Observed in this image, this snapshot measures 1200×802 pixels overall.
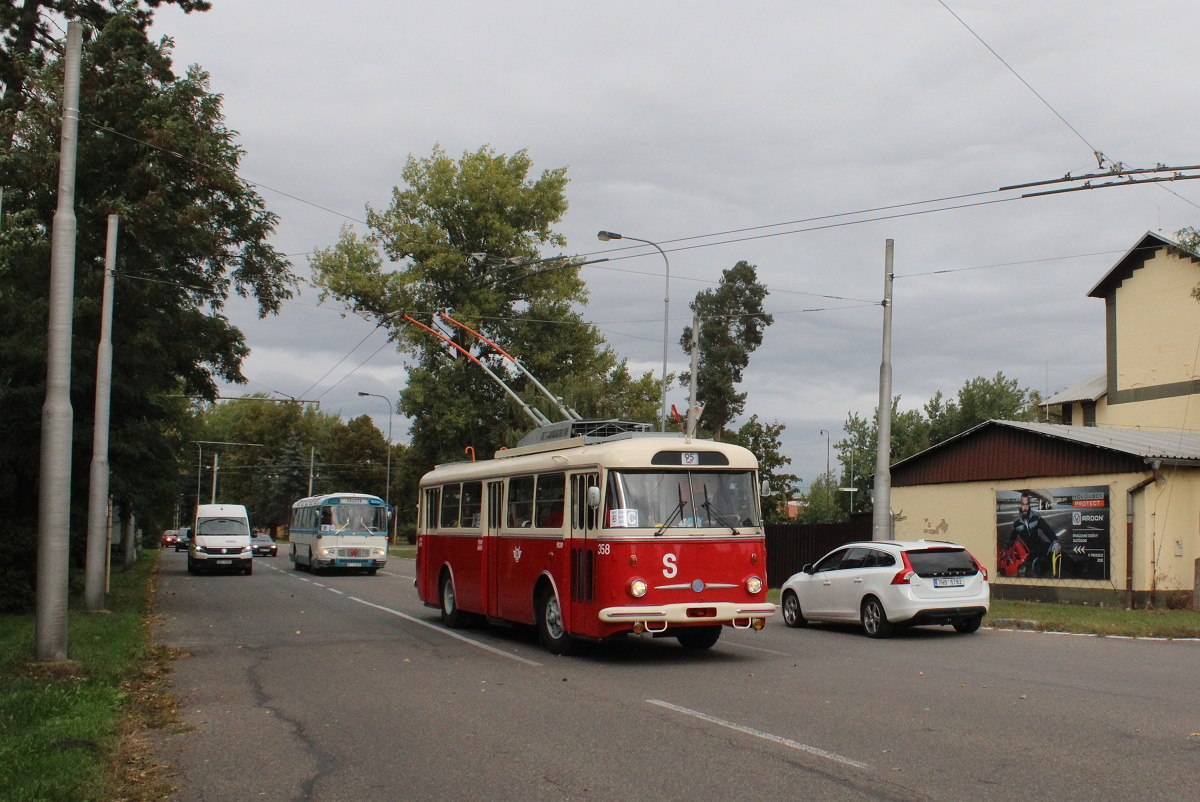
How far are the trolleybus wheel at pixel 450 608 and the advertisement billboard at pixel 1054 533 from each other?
13223mm

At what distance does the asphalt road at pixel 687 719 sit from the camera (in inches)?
265

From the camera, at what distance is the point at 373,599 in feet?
79.4

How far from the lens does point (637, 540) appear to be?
1259 cm

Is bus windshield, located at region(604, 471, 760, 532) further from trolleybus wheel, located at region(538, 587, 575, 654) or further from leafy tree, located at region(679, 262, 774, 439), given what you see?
leafy tree, located at region(679, 262, 774, 439)

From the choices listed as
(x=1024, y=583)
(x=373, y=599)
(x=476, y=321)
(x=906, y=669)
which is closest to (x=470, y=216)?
(x=476, y=321)

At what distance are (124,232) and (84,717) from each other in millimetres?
13956

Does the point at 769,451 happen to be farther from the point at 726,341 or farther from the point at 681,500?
the point at 681,500

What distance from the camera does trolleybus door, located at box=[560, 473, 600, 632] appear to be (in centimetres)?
1279

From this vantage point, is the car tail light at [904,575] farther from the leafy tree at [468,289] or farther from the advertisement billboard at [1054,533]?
the leafy tree at [468,289]

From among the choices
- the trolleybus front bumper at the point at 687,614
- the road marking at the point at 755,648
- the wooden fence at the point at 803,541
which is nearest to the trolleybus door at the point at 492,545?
the road marking at the point at 755,648

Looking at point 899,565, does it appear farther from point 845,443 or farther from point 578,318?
point 845,443

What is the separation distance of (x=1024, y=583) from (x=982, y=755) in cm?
1816

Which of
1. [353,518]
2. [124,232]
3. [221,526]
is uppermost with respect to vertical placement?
[124,232]

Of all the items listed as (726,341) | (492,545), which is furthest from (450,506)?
(726,341)
